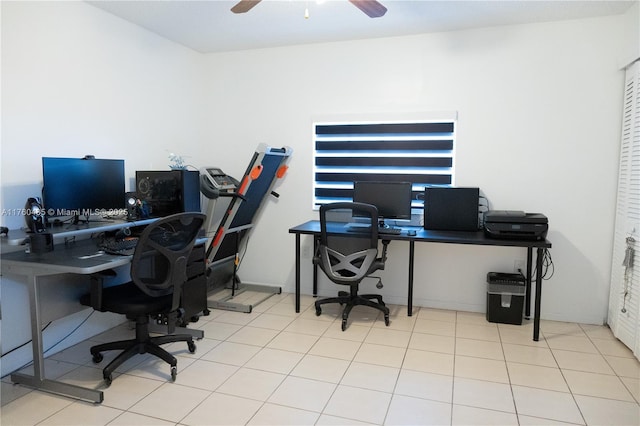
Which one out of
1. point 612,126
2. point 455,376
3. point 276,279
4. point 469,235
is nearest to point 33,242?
point 276,279

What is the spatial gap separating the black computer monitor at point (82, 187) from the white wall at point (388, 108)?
0.22m

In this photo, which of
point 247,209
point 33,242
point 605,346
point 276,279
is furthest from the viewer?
point 276,279

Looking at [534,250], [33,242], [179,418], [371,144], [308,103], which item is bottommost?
[179,418]

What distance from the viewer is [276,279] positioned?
4.66m

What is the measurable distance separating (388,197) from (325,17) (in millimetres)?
Result: 1682

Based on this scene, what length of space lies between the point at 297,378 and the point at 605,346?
245 cm

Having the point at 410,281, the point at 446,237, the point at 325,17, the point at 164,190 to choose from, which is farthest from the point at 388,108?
the point at 164,190

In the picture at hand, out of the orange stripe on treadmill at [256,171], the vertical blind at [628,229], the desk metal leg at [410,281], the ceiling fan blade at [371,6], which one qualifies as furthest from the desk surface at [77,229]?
the vertical blind at [628,229]

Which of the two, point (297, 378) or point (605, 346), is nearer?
point (297, 378)

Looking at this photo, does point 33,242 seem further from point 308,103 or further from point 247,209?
point 308,103

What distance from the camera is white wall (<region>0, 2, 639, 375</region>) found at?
2.91m

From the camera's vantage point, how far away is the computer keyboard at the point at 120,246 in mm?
2680

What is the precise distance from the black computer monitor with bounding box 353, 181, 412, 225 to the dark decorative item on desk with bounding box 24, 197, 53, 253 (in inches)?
99.1

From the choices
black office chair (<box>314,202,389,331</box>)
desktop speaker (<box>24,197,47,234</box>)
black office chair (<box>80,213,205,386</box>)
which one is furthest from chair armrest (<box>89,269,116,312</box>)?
black office chair (<box>314,202,389,331</box>)
